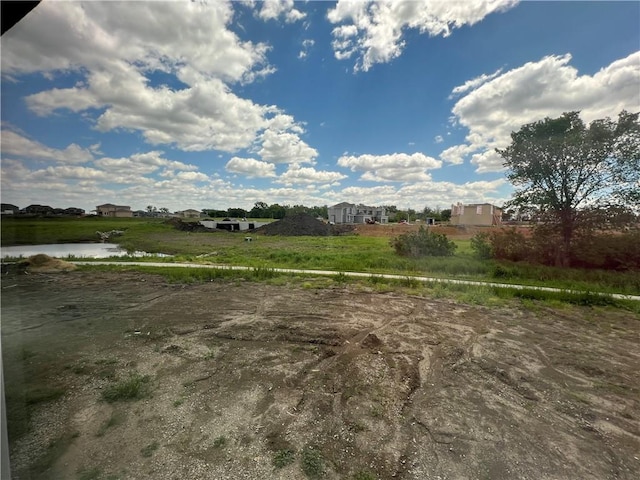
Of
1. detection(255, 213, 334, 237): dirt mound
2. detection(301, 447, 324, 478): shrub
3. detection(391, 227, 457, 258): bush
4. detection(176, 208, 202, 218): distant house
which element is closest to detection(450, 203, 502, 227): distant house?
detection(255, 213, 334, 237): dirt mound

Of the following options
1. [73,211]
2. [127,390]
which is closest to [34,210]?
[73,211]

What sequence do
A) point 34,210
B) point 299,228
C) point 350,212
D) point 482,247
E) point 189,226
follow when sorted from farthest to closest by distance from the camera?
point 350,212 < point 189,226 < point 299,228 < point 482,247 < point 34,210

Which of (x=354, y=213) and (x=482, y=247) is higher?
(x=354, y=213)

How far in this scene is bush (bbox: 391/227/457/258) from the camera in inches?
709

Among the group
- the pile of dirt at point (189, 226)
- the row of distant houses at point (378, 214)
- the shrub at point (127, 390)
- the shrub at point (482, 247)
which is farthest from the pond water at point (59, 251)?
the row of distant houses at point (378, 214)

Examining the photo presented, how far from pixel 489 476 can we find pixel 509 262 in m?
15.9

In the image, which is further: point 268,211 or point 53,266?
point 268,211

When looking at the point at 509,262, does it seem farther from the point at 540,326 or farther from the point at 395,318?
the point at 395,318

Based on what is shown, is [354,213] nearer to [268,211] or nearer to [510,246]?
[268,211]

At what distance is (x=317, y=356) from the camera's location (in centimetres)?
544

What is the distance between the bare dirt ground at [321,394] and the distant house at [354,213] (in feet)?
189

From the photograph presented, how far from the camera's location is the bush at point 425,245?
18016mm

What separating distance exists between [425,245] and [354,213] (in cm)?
5111

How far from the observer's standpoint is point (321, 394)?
13.9ft
